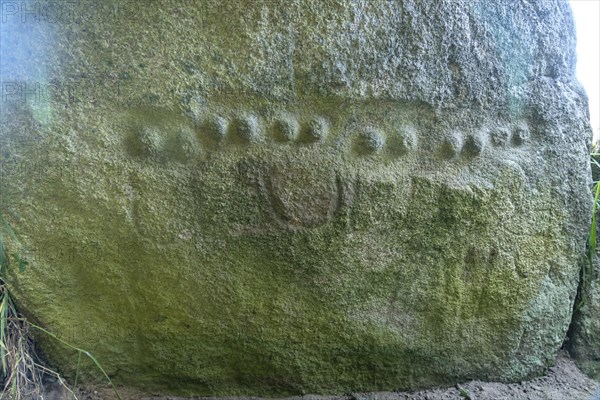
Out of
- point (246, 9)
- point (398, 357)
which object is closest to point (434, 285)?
point (398, 357)

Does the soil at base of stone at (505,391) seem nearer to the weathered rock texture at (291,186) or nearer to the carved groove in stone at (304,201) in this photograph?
the weathered rock texture at (291,186)

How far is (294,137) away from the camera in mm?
953

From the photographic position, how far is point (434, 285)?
1.06 m

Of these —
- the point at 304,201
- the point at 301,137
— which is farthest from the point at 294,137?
the point at 304,201

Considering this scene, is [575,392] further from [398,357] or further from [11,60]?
[11,60]

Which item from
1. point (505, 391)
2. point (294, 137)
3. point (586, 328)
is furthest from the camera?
point (586, 328)

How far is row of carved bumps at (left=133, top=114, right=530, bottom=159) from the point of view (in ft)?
2.98

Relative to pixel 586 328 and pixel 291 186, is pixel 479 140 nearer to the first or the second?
Answer: pixel 291 186

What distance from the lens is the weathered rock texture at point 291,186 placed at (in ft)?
2.92

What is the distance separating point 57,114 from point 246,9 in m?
0.36

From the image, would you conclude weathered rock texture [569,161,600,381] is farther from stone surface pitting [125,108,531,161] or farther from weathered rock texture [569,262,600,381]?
stone surface pitting [125,108,531,161]

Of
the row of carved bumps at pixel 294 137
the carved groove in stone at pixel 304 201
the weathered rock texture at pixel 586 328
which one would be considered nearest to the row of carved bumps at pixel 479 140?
the row of carved bumps at pixel 294 137

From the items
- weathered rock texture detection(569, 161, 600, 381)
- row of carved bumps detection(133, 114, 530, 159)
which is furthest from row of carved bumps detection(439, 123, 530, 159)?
weathered rock texture detection(569, 161, 600, 381)

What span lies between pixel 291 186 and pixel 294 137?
0.29ft
